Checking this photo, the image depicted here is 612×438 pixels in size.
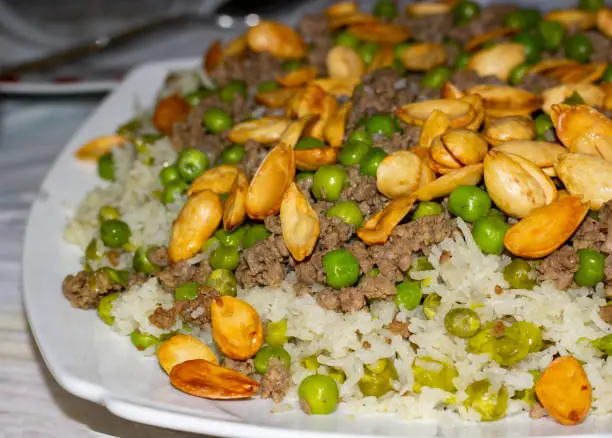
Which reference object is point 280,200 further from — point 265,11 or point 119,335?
point 265,11

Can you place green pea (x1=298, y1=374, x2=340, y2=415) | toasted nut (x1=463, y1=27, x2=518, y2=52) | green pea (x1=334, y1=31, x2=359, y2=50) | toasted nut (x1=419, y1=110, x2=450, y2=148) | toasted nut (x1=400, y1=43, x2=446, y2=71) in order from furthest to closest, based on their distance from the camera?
green pea (x1=334, y1=31, x2=359, y2=50) → toasted nut (x1=463, y1=27, x2=518, y2=52) → toasted nut (x1=400, y1=43, x2=446, y2=71) → toasted nut (x1=419, y1=110, x2=450, y2=148) → green pea (x1=298, y1=374, x2=340, y2=415)

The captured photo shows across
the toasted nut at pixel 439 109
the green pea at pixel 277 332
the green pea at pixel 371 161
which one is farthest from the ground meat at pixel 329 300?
the toasted nut at pixel 439 109

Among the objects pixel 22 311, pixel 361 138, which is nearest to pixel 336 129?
pixel 361 138

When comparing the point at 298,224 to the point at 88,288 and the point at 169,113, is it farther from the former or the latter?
the point at 169,113

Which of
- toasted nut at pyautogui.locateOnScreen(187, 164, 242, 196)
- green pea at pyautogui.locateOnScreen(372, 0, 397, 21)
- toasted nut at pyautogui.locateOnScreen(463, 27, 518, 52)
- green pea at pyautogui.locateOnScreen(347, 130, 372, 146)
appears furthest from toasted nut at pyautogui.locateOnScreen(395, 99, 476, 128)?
green pea at pyautogui.locateOnScreen(372, 0, 397, 21)

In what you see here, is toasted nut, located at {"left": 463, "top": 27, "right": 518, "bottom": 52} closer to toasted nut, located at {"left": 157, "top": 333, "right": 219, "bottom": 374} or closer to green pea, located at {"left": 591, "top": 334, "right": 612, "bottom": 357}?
green pea, located at {"left": 591, "top": 334, "right": 612, "bottom": 357}

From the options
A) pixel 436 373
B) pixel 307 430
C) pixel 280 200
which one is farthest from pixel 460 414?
pixel 280 200
